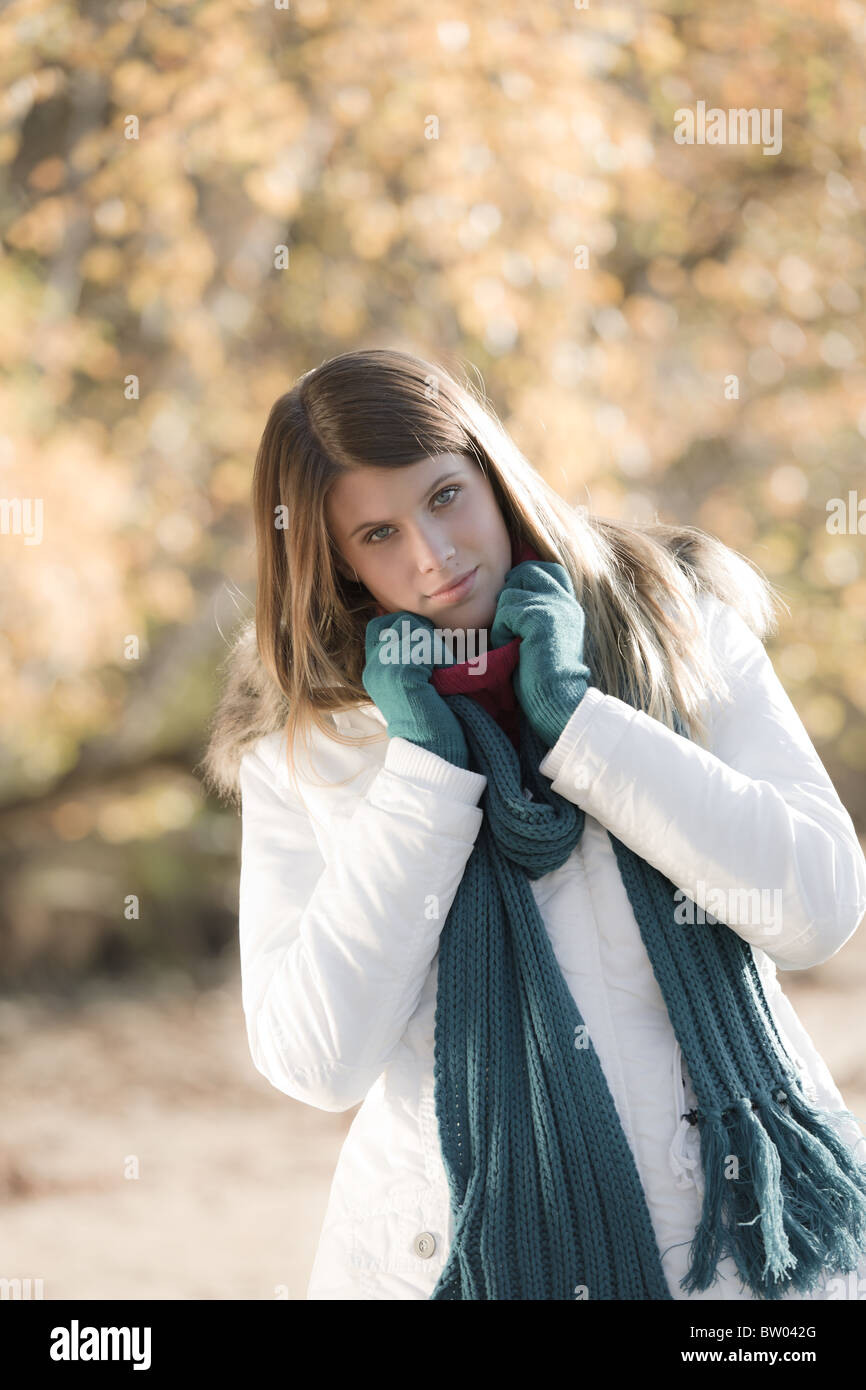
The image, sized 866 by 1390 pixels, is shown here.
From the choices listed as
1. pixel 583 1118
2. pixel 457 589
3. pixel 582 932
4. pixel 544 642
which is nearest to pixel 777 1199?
pixel 583 1118

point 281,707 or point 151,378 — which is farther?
point 151,378

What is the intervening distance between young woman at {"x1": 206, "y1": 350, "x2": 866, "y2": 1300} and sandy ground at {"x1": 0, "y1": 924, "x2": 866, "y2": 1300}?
218 cm

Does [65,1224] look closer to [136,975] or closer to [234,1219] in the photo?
[234,1219]

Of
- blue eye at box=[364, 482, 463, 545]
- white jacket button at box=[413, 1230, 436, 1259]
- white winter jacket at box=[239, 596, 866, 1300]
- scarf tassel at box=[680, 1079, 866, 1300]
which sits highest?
blue eye at box=[364, 482, 463, 545]

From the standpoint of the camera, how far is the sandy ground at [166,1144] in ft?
11.2

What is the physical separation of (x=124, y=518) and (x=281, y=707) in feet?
8.98

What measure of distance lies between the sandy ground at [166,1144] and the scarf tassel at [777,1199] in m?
Result: 2.28

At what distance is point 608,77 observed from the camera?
13.8ft

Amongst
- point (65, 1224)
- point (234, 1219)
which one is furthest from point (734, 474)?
point (65, 1224)

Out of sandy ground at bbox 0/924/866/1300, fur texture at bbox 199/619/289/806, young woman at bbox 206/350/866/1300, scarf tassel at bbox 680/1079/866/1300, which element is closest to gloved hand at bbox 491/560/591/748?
young woman at bbox 206/350/866/1300

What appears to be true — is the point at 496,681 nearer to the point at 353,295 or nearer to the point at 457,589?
Answer: the point at 457,589

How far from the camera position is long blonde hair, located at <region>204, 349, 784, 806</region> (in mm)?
1373

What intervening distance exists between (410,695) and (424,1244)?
0.56m

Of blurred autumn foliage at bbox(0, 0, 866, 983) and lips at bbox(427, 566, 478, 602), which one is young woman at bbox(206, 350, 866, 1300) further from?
blurred autumn foliage at bbox(0, 0, 866, 983)
